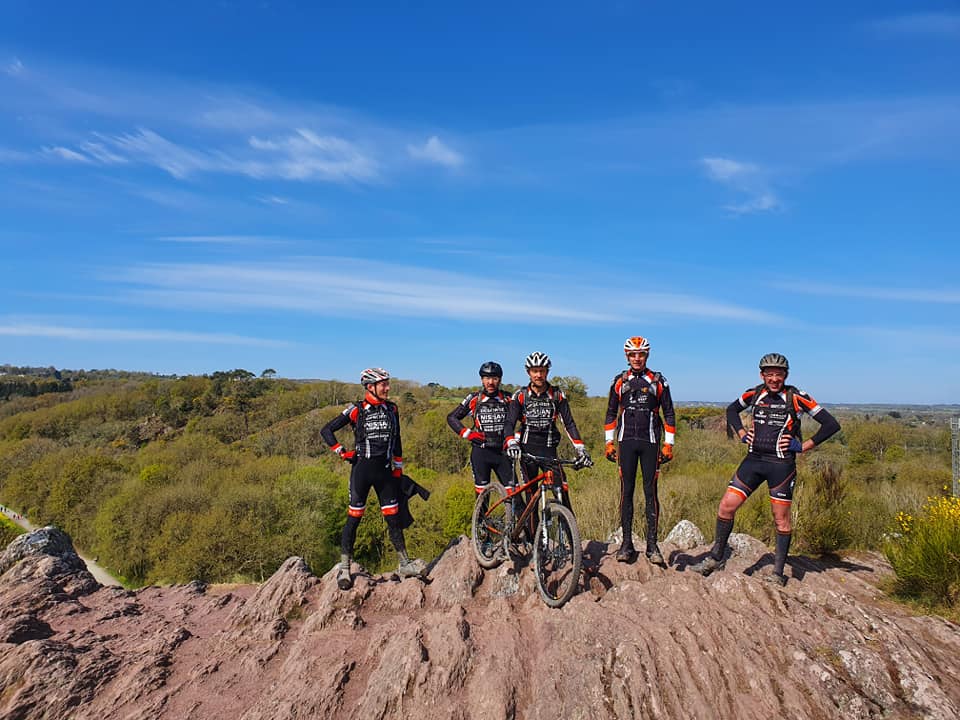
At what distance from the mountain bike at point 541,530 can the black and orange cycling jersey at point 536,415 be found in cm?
44

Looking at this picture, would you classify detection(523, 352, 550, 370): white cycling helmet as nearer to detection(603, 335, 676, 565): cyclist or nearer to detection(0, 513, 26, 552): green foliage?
detection(603, 335, 676, 565): cyclist

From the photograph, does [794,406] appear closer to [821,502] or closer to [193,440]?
[821,502]

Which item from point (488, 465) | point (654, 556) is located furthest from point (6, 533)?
point (654, 556)

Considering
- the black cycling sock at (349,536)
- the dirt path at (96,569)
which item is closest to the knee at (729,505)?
the black cycling sock at (349,536)

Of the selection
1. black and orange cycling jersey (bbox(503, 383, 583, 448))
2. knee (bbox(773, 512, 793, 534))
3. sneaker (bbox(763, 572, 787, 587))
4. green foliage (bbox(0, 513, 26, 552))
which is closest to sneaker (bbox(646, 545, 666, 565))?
sneaker (bbox(763, 572, 787, 587))

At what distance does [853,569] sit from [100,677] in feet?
31.2

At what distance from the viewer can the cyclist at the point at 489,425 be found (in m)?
7.50

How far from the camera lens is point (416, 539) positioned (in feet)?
111

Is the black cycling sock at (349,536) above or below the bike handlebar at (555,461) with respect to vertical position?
below

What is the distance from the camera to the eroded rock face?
4523 mm

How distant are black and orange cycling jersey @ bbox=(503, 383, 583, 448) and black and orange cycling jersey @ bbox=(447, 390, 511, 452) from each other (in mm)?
523

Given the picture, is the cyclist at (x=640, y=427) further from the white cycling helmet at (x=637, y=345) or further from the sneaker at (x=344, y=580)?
the sneaker at (x=344, y=580)

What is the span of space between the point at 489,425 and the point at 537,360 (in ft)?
4.10

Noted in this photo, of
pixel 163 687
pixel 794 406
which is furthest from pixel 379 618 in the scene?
pixel 794 406
